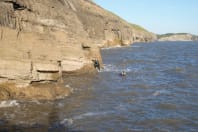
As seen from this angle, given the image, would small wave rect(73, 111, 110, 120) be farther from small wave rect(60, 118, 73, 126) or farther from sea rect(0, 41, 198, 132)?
small wave rect(60, 118, 73, 126)

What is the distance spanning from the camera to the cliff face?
23.6 metres

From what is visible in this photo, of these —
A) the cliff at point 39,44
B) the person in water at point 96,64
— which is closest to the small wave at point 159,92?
the cliff at point 39,44

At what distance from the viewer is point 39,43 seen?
2627 centimetres

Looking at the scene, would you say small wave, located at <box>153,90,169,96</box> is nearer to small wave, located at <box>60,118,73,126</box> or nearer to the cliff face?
the cliff face

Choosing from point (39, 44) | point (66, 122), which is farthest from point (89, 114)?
point (39, 44)

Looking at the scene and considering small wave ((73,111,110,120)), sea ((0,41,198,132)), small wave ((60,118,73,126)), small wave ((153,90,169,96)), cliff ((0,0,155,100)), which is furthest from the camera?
small wave ((153,90,169,96))

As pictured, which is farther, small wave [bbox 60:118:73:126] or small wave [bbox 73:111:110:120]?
small wave [bbox 73:111:110:120]

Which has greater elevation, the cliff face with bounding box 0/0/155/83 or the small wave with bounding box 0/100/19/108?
the cliff face with bounding box 0/0/155/83

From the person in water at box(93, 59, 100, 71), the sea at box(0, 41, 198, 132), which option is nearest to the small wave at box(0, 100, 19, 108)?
the sea at box(0, 41, 198, 132)

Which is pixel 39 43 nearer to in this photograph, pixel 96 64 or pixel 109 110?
pixel 109 110

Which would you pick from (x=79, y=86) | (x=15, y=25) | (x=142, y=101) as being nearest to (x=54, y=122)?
(x=142, y=101)

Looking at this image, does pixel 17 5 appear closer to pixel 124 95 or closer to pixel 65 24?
pixel 65 24

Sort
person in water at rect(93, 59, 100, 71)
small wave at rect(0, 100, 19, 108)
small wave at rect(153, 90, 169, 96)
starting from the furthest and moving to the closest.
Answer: person in water at rect(93, 59, 100, 71) → small wave at rect(153, 90, 169, 96) → small wave at rect(0, 100, 19, 108)

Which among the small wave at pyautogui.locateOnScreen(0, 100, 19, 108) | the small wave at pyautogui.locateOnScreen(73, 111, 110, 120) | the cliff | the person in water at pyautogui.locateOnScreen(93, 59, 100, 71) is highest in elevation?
the cliff
